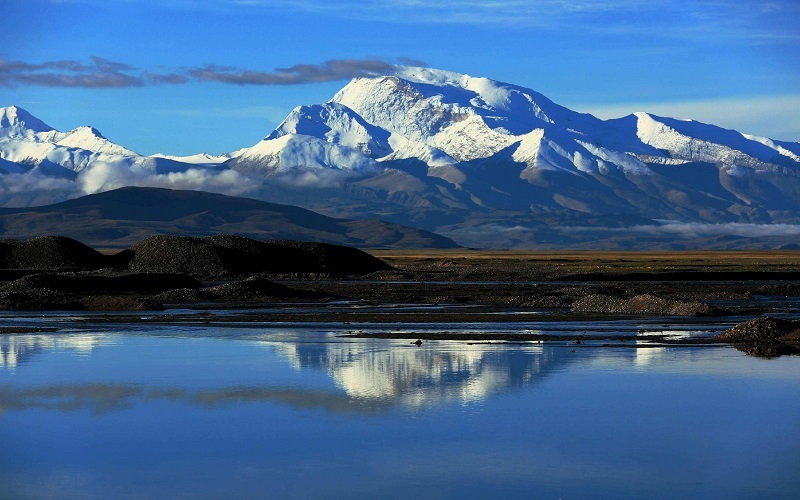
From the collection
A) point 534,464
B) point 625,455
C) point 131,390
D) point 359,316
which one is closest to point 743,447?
point 625,455

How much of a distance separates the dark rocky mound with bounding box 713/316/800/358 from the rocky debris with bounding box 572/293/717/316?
12439mm

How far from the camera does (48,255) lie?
115 metres

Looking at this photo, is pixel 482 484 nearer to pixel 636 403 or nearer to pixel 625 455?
pixel 625 455

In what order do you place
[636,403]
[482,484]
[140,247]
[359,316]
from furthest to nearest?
1. [140,247]
2. [359,316]
3. [636,403]
4. [482,484]

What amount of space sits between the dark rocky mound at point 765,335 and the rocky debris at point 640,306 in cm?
1244

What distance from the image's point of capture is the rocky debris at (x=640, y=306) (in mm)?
55812

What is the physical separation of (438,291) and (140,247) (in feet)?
153

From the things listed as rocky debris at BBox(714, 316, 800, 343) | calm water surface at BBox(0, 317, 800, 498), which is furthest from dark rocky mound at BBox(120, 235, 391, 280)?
calm water surface at BBox(0, 317, 800, 498)

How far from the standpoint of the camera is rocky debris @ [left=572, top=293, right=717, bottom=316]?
55812 mm

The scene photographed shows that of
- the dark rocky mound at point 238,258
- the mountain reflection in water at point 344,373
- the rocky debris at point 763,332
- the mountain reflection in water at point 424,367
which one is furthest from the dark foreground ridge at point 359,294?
the mountain reflection in water at point 344,373

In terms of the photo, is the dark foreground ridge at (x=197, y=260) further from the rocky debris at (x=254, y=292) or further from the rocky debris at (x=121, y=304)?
the rocky debris at (x=121, y=304)

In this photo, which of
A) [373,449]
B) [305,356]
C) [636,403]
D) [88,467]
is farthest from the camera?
[305,356]

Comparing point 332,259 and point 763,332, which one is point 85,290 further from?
point 332,259

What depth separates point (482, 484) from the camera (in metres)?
19.1
